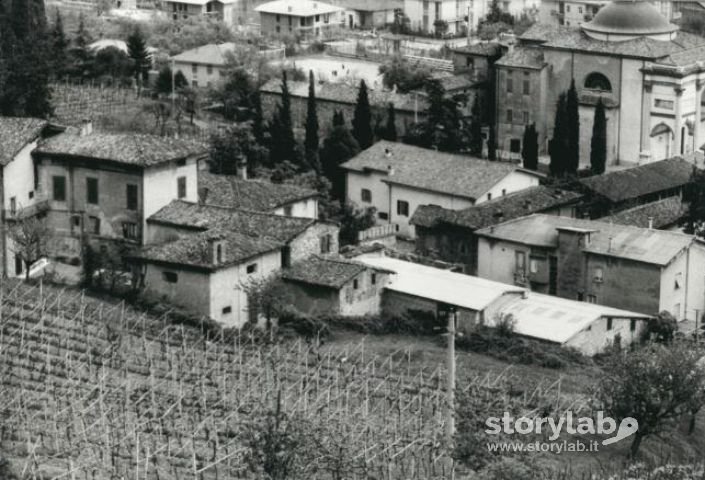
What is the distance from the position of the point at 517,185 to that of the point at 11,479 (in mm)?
27404

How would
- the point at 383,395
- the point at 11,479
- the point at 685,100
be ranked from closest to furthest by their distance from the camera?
the point at 11,479, the point at 383,395, the point at 685,100

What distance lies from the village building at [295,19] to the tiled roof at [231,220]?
39.1 meters

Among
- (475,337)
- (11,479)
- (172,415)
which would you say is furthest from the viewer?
(475,337)

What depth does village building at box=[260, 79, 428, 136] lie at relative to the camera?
215ft

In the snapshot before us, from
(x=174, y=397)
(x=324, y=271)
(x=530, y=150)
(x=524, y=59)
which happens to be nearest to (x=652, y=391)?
(x=174, y=397)

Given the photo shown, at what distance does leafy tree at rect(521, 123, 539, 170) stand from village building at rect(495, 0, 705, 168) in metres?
2.59

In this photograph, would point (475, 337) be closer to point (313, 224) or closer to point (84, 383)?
point (313, 224)

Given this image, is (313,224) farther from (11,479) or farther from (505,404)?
(11,479)

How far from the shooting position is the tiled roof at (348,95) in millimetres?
66000

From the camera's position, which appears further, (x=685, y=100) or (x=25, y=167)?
(x=685, y=100)

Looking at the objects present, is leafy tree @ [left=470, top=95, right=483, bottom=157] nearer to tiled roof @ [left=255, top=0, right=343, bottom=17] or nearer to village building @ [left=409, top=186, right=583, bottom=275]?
village building @ [left=409, top=186, right=583, bottom=275]

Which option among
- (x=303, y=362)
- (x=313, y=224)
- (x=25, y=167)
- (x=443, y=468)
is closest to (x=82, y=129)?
(x=25, y=167)

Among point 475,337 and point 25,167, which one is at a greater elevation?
point 25,167

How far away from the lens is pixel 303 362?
41.0 m
